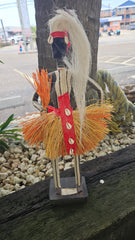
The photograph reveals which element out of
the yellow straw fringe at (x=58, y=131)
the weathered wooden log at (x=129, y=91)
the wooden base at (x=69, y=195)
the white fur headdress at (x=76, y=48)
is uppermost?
the white fur headdress at (x=76, y=48)

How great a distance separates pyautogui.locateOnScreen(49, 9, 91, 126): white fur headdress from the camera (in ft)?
1.72

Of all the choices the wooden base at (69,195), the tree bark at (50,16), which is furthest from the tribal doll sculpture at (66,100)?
the tree bark at (50,16)

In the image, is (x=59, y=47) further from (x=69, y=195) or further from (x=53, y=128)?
(x=69, y=195)

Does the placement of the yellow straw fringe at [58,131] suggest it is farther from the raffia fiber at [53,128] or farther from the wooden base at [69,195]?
the wooden base at [69,195]

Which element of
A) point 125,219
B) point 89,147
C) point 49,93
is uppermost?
point 49,93

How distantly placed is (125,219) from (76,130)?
0.43 m

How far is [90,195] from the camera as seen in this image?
82cm

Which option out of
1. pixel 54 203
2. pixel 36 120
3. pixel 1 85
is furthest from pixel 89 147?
pixel 1 85

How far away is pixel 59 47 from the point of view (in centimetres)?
55

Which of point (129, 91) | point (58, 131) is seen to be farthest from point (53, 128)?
point (129, 91)

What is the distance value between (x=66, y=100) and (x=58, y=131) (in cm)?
11

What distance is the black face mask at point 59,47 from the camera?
0.55m

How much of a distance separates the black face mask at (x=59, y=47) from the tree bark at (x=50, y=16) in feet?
1.70

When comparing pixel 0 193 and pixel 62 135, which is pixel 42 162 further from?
pixel 62 135
